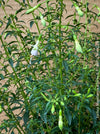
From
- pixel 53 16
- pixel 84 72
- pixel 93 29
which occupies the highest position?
pixel 53 16

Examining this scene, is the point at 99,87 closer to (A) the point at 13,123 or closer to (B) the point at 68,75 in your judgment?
(B) the point at 68,75

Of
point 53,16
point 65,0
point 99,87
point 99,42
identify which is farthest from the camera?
point 65,0

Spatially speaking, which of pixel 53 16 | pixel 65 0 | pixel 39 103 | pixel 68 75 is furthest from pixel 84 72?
pixel 65 0

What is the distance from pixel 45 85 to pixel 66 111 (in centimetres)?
16

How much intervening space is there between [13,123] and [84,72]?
49 cm

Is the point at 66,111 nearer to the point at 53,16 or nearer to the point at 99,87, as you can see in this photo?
the point at 99,87

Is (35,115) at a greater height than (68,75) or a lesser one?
lesser

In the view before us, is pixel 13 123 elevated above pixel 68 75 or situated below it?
below

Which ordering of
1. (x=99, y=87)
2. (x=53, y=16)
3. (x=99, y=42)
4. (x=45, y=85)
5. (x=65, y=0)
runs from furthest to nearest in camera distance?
1. (x=65, y=0)
2. (x=53, y=16)
3. (x=99, y=42)
4. (x=99, y=87)
5. (x=45, y=85)

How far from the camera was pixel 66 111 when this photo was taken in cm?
87

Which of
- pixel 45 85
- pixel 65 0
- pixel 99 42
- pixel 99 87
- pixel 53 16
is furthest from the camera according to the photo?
pixel 65 0

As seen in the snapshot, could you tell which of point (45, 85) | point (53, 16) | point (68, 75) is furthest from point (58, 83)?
point (53, 16)

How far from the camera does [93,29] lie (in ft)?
6.68

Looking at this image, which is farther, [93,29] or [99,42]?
[93,29]
